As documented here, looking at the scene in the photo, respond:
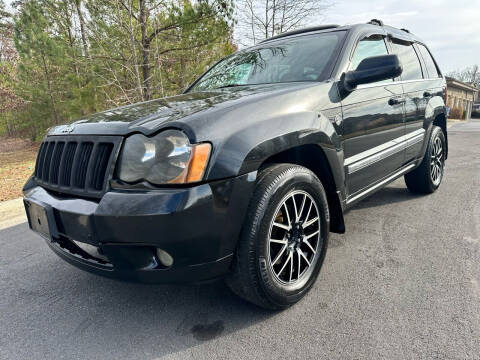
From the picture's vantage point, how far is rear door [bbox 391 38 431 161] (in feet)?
10.7

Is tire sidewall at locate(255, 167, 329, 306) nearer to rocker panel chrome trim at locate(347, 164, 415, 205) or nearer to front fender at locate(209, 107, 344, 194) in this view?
front fender at locate(209, 107, 344, 194)

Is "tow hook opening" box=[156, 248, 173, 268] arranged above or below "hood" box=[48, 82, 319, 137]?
below

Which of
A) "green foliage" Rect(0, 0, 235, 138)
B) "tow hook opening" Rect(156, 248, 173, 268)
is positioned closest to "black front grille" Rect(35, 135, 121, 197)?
"tow hook opening" Rect(156, 248, 173, 268)

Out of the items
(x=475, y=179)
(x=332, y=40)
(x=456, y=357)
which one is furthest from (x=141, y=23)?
(x=456, y=357)

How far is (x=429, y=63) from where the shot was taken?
405 centimetres

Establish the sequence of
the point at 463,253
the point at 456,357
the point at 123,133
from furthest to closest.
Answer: the point at 463,253
the point at 123,133
the point at 456,357

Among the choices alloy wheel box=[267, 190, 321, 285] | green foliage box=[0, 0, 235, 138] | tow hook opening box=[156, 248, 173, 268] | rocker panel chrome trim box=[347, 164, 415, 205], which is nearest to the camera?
tow hook opening box=[156, 248, 173, 268]

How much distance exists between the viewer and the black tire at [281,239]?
1.75 metres

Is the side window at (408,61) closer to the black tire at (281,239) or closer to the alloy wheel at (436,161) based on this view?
the alloy wheel at (436,161)

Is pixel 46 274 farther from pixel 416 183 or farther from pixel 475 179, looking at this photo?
pixel 475 179

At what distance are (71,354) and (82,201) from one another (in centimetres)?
80

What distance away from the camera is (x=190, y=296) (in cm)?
223

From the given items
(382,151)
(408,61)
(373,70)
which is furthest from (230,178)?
(408,61)

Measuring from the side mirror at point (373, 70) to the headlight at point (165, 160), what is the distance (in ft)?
4.22
